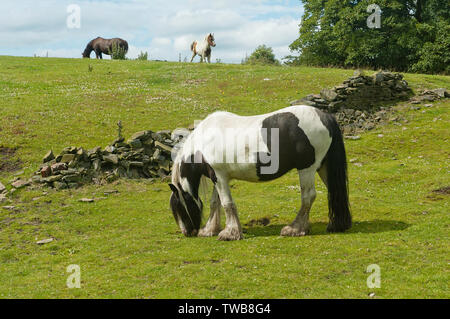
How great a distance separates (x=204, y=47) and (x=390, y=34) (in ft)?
66.4

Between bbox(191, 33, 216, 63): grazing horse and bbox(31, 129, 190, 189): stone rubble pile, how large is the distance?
81.6ft

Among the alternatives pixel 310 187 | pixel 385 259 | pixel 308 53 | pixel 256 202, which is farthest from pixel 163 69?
→ pixel 385 259

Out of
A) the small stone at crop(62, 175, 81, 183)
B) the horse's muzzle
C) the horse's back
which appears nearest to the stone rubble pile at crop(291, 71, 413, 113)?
the small stone at crop(62, 175, 81, 183)

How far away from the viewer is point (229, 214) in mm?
10898

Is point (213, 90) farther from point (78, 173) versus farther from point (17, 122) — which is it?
point (78, 173)

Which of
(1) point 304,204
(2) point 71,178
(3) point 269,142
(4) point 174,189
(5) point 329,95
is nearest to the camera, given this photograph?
(3) point 269,142

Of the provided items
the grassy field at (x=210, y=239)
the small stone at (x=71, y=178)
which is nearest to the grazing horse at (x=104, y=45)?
the grassy field at (x=210, y=239)

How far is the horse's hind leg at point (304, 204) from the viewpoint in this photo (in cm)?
1071

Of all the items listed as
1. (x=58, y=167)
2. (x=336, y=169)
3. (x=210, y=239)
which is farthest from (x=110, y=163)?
(x=336, y=169)

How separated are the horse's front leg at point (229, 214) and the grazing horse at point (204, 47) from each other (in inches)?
1315

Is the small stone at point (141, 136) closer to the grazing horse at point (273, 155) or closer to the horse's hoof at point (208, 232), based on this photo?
the grazing horse at point (273, 155)

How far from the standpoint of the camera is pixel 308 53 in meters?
53.3

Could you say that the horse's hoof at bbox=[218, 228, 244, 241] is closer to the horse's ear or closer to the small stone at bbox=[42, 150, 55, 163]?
the horse's ear

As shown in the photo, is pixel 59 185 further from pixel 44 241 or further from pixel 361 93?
pixel 361 93
